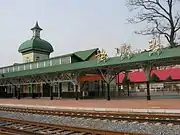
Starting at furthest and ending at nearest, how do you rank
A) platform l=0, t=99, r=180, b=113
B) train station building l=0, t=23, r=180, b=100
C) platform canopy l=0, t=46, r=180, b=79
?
train station building l=0, t=23, r=180, b=100, platform canopy l=0, t=46, r=180, b=79, platform l=0, t=99, r=180, b=113

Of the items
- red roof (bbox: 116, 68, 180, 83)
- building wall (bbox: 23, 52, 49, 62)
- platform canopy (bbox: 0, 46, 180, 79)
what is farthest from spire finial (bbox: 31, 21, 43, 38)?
platform canopy (bbox: 0, 46, 180, 79)

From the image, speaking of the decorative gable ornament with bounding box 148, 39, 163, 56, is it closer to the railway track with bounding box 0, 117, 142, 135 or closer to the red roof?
the railway track with bounding box 0, 117, 142, 135

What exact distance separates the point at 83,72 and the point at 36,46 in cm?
2205

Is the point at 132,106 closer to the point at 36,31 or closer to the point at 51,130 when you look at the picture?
the point at 51,130

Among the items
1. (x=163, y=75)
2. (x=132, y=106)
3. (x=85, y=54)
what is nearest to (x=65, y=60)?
(x=85, y=54)

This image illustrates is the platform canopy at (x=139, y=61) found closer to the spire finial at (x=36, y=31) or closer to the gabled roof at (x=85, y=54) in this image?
the gabled roof at (x=85, y=54)

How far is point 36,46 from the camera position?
171 feet

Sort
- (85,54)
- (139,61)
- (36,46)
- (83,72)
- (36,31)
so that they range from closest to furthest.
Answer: (139,61)
(83,72)
(85,54)
(36,46)
(36,31)

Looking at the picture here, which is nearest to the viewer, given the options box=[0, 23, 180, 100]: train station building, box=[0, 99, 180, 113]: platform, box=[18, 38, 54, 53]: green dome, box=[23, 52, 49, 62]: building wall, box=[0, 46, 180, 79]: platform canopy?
box=[0, 99, 180, 113]: platform

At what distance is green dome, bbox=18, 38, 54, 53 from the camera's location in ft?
170

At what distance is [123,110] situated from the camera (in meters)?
17.9

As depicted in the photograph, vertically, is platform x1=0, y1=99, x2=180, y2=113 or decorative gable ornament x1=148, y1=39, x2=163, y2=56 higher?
decorative gable ornament x1=148, y1=39, x2=163, y2=56

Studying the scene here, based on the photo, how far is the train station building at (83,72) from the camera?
24812mm

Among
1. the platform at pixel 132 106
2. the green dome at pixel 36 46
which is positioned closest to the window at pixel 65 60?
the green dome at pixel 36 46
